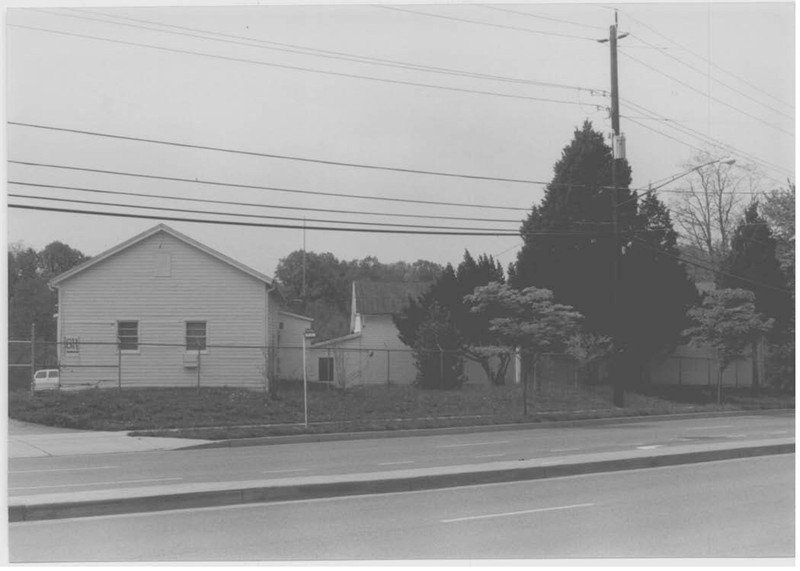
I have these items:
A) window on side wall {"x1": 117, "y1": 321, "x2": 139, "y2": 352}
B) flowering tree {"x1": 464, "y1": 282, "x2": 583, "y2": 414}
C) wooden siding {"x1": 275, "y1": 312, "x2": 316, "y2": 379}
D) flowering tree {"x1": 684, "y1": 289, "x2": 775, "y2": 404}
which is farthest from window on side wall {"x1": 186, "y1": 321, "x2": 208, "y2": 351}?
flowering tree {"x1": 684, "y1": 289, "x2": 775, "y2": 404}

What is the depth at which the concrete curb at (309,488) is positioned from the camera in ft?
34.5

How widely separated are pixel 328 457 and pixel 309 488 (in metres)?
6.50

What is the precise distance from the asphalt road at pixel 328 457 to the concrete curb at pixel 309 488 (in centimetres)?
213

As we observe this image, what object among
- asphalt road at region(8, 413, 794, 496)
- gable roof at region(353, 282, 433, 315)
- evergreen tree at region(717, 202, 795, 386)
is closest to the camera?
asphalt road at region(8, 413, 794, 496)

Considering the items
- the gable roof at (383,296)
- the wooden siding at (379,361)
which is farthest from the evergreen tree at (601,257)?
the gable roof at (383,296)

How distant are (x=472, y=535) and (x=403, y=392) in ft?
86.5

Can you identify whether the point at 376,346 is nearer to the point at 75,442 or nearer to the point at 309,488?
the point at 75,442

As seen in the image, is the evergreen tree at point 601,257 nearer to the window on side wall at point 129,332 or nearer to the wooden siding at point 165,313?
the wooden siding at point 165,313

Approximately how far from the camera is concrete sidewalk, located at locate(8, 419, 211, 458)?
20.5 metres

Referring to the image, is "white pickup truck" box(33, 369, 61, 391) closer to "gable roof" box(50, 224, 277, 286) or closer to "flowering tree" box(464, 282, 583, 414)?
"gable roof" box(50, 224, 277, 286)

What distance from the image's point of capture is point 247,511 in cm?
1083

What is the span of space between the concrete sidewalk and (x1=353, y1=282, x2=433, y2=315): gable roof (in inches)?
978

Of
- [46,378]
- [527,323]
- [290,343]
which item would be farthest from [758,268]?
[46,378]

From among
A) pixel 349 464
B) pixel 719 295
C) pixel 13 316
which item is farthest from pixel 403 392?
pixel 13 316
